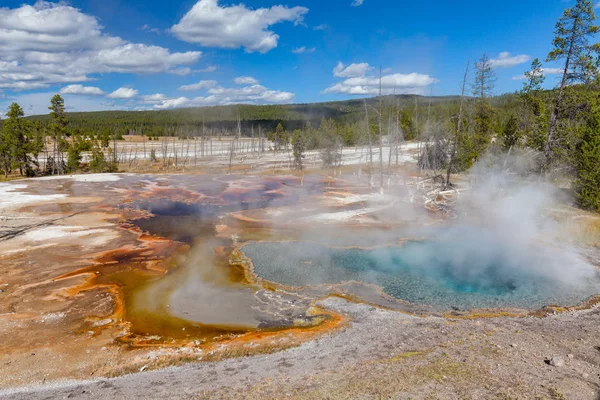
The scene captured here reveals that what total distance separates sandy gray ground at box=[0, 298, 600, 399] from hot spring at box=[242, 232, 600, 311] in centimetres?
300

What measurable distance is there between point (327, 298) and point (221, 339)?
14.6 feet

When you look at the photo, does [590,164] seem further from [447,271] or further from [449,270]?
[447,271]

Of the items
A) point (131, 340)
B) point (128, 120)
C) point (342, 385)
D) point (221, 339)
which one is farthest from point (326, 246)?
point (128, 120)

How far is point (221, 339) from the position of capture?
11.3 m

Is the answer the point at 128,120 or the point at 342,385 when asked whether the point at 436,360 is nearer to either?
the point at 342,385

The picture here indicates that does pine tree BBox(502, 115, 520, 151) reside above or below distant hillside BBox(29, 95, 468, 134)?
below

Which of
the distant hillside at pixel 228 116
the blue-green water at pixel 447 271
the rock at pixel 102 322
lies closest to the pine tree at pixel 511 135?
the blue-green water at pixel 447 271

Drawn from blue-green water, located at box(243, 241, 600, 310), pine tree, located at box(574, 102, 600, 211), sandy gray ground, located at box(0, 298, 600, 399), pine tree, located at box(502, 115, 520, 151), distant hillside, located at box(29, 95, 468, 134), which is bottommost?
blue-green water, located at box(243, 241, 600, 310)

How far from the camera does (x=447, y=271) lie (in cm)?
1733

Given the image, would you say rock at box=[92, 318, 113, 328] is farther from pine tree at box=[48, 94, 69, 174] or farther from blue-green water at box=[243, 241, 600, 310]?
pine tree at box=[48, 94, 69, 174]

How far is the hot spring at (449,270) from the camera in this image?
14383mm

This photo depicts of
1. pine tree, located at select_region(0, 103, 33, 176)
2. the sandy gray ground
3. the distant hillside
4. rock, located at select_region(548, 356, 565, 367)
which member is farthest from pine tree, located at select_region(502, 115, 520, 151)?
the distant hillside

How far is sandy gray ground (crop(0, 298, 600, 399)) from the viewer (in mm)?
7578

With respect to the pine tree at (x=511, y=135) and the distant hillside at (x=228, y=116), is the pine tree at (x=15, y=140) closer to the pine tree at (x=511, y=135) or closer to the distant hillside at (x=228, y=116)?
the pine tree at (x=511, y=135)
